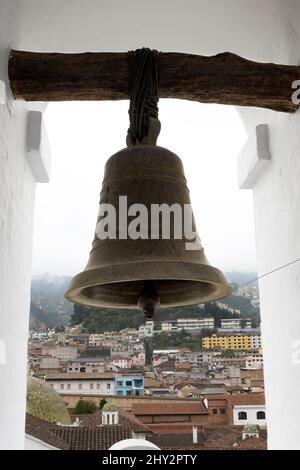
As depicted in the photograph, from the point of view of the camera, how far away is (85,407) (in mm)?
2238

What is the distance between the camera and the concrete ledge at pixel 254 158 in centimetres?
236

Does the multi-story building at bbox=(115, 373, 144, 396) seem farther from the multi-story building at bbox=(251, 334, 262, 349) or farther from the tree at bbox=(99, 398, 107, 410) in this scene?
the multi-story building at bbox=(251, 334, 262, 349)

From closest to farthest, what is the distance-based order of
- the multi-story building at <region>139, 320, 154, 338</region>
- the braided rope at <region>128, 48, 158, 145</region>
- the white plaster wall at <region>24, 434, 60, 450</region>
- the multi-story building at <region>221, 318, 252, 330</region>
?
the braided rope at <region>128, 48, 158, 145</region>
the white plaster wall at <region>24, 434, 60, 450</region>
the multi-story building at <region>139, 320, 154, 338</region>
the multi-story building at <region>221, 318, 252, 330</region>

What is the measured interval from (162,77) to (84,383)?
123cm

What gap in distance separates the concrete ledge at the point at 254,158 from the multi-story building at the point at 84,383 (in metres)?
1.04

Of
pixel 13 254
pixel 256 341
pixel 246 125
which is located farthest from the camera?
pixel 246 125

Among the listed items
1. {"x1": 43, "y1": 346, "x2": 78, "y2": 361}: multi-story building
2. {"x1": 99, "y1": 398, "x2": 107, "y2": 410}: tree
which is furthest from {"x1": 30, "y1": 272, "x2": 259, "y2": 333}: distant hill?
{"x1": 99, "y1": 398, "x2": 107, "y2": 410}: tree

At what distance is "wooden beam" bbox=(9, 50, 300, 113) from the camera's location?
76.7 inches

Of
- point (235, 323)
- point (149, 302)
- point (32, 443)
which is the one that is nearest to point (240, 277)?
point (235, 323)

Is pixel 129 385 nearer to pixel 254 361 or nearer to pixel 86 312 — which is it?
pixel 86 312

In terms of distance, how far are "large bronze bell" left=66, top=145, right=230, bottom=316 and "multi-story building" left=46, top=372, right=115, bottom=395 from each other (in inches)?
21.5

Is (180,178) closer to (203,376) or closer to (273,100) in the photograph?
(273,100)

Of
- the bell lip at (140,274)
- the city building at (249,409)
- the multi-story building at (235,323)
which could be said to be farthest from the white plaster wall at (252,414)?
the bell lip at (140,274)
